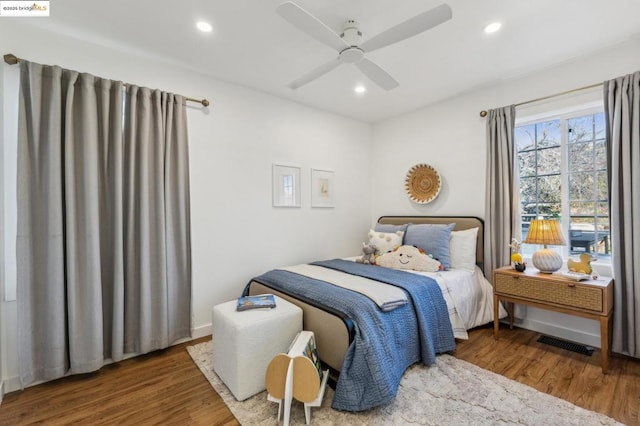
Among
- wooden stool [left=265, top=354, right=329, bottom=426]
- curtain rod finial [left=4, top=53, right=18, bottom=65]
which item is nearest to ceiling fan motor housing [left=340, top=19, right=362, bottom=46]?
wooden stool [left=265, top=354, right=329, bottom=426]

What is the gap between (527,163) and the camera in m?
3.10

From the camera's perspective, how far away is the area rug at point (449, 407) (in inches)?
65.1

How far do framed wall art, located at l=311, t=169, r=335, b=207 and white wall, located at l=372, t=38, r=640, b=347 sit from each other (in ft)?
2.89

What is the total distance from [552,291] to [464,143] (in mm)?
1825

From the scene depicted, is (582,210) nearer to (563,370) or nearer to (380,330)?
(563,370)

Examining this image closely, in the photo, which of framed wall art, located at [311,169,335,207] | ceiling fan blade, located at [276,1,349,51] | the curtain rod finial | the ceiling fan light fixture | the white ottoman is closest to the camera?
ceiling fan blade, located at [276,1,349,51]

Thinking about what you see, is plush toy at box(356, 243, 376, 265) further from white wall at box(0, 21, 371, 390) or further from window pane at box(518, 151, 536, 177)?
window pane at box(518, 151, 536, 177)

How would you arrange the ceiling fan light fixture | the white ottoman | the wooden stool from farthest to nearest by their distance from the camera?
the ceiling fan light fixture < the white ottoman < the wooden stool

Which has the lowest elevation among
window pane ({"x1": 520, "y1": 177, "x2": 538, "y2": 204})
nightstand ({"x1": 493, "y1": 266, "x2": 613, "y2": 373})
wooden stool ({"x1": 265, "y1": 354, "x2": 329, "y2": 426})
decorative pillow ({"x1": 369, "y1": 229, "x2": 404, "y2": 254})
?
wooden stool ({"x1": 265, "y1": 354, "x2": 329, "y2": 426})

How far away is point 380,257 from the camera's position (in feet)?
10.3

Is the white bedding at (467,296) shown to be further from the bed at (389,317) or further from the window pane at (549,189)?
the window pane at (549,189)

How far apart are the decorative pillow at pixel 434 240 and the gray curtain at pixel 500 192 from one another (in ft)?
1.35

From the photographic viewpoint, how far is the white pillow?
3006 millimetres

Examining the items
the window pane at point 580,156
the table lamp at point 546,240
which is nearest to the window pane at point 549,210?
the window pane at point 580,156
